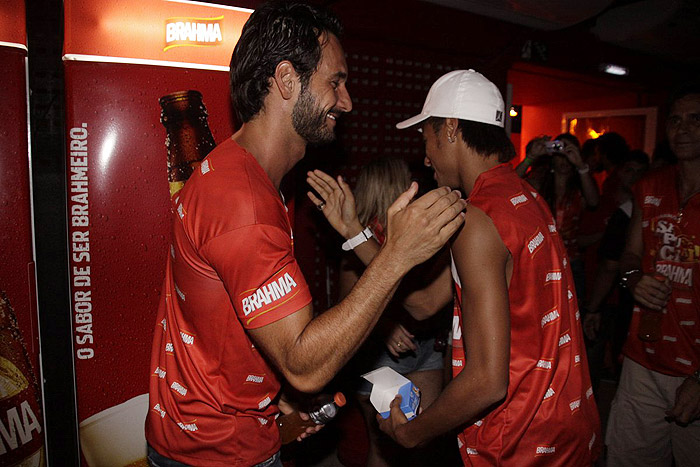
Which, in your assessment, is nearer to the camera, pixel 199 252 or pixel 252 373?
pixel 199 252

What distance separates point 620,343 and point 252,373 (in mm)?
4616

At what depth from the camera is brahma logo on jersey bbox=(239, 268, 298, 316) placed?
1271mm

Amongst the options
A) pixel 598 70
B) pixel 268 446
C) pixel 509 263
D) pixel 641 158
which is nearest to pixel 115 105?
pixel 268 446

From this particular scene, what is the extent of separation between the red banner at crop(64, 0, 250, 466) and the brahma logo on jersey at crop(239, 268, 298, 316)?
1579 millimetres

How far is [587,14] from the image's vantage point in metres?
4.43

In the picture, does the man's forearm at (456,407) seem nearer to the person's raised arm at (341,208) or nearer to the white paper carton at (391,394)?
the white paper carton at (391,394)

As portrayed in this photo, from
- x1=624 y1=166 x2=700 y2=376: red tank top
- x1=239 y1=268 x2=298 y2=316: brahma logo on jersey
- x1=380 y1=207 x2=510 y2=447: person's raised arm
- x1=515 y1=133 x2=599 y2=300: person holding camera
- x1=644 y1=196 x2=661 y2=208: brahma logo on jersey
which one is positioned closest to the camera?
x1=239 y1=268 x2=298 y2=316: brahma logo on jersey

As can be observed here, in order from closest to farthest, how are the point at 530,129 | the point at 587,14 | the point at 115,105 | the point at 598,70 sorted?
the point at 115,105 < the point at 587,14 < the point at 598,70 < the point at 530,129

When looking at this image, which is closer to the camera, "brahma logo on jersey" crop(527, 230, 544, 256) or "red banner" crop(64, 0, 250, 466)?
"brahma logo on jersey" crop(527, 230, 544, 256)

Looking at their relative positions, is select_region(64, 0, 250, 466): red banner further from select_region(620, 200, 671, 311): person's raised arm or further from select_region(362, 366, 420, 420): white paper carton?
select_region(620, 200, 671, 311): person's raised arm

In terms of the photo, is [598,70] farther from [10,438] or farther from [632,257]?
[10,438]

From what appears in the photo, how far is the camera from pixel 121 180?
8.34ft

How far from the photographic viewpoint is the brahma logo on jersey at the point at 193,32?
2592mm

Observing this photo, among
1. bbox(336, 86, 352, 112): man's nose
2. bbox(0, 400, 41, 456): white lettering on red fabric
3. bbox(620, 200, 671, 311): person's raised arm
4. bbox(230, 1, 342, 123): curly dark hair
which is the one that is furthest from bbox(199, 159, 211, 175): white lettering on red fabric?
bbox(620, 200, 671, 311): person's raised arm
